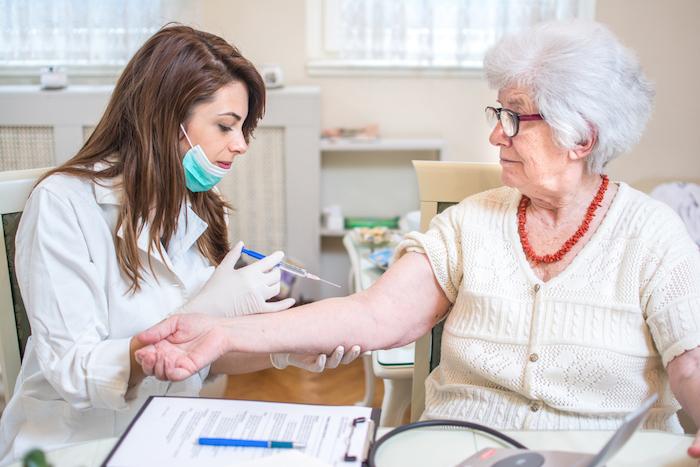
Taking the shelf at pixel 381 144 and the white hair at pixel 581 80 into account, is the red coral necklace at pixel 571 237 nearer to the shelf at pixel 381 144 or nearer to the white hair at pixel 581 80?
the white hair at pixel 581 80

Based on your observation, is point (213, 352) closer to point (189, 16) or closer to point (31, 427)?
point (31, 427)

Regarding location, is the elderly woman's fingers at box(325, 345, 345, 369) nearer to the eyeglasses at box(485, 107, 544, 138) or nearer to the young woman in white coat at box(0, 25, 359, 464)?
the young woman in white coat at box(0, 25, 359, 464)

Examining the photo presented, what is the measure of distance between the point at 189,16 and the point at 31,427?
2222mm

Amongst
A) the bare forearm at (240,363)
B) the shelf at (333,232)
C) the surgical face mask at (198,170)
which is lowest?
the shelf at (333,232)

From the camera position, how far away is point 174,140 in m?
1.33

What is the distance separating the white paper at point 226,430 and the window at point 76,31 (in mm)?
2435

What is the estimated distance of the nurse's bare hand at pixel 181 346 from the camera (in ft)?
3.58

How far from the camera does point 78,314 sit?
1.22m

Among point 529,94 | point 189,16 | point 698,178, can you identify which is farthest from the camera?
point 698,178

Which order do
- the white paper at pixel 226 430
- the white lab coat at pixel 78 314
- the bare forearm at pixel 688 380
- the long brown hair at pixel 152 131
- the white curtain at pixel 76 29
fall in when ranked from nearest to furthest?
the white paper at pixel 226 430
the bare forearm at pixel 688 380
the white lab coat at pixel 78 314
the long brown hair at pixel 152 131
the white curtain at pixel 76 29

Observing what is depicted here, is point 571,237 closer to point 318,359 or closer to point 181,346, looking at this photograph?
point 318,359

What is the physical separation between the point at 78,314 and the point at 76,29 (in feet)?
7.39

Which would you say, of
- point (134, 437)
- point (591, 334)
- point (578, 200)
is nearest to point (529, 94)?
point (578, 200)

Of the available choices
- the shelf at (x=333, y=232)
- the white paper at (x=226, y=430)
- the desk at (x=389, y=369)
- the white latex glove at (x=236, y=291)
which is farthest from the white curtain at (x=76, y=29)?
the white paper at (x=226, y=430)
